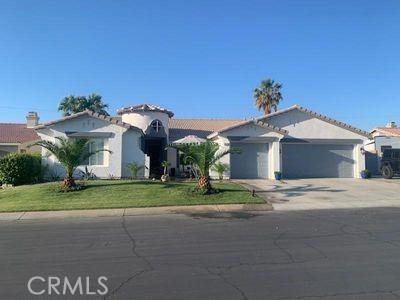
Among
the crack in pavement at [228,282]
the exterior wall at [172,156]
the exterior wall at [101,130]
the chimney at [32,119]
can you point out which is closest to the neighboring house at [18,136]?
the chimney at [32,119]

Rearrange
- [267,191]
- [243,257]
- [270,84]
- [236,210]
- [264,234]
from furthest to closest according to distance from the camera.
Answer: [270,84]
[267,191]
[236,210]
[264,234]
[243,257]

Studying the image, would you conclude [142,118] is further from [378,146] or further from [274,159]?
[378,146]

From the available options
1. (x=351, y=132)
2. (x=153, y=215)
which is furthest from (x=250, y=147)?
(x=153, y=215)

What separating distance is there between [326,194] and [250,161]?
289 inches

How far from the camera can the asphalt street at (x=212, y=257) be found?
588 centimetres

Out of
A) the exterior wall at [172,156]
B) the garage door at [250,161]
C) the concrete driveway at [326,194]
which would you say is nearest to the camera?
the concrete driveway at [326,194]

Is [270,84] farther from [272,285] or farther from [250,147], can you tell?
[272,285]

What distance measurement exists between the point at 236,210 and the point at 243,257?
7.45 m

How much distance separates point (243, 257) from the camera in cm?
772

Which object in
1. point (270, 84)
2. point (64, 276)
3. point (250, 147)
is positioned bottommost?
point (64, 276)

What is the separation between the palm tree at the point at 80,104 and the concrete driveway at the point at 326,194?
97.2 ft

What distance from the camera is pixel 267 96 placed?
148ft

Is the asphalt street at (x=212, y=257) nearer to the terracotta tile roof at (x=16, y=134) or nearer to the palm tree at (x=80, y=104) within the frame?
the terracotta tile roof at (x=16, y=134)

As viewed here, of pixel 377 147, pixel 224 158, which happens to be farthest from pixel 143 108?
pixel 377 147
